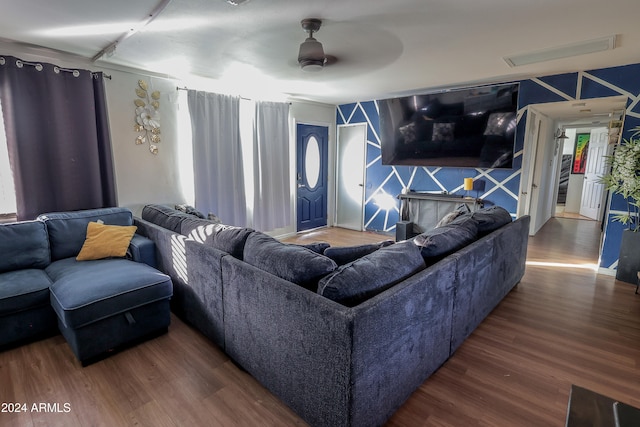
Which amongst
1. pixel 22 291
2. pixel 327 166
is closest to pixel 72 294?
pixel 22 291

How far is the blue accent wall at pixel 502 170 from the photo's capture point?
3484 millimetres

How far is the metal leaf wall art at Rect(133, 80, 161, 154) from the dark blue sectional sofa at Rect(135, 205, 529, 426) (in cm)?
172

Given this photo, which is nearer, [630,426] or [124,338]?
[630,426]

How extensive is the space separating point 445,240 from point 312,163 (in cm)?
397

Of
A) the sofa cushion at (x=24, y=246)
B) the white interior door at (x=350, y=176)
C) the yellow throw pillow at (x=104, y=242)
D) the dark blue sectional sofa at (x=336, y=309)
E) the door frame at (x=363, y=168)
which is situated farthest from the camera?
the white interior door at (x=350, y=176)

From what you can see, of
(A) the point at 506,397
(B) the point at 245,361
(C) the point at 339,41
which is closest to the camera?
(A) the point at 506,397

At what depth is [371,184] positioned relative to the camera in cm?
595

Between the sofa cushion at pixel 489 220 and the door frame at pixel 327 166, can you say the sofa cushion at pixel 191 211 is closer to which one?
the door frame at pixel 327 166

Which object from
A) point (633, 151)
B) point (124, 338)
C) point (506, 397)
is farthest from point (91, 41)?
point (633, 151)

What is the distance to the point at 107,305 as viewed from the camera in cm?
209

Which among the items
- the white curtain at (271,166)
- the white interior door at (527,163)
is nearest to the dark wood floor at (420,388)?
the white interior door at (527,163)

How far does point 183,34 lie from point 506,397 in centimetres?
335

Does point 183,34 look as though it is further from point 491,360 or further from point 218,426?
point 491,360

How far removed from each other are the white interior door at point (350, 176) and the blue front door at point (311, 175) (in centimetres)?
35
